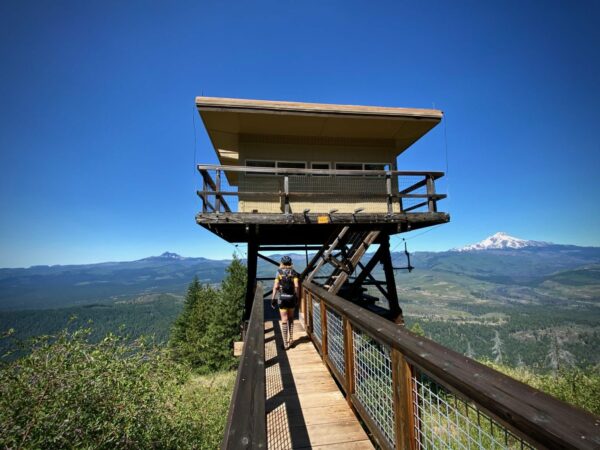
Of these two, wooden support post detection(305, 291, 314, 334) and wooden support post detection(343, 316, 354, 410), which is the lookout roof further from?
wooden support post detection(343, 316, 354, 410)

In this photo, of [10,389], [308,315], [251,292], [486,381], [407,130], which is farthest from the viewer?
[407,130]

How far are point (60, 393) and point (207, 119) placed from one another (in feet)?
28.7

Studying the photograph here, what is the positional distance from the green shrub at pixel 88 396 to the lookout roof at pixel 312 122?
775 centimetres

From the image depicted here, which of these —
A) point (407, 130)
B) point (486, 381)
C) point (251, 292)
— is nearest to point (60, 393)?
point (251, 292)

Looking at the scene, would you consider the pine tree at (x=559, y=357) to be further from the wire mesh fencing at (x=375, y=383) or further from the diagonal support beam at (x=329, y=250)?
the wire mesh fencing at (x=375, y=383)

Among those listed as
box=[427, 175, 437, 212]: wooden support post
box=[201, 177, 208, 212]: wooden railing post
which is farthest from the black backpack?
box=[427, 175, 437, 212]: wooden support post

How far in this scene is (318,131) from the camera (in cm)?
1094

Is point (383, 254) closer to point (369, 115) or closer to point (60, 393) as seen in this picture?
point (369, 115)

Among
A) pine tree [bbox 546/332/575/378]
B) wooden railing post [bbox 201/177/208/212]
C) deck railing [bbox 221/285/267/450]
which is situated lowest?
pine tree [bbox 546/332/575/378]

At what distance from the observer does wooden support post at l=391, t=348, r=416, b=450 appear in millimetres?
2264

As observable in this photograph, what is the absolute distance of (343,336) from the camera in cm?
399

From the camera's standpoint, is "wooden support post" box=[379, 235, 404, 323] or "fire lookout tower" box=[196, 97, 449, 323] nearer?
"fire lookout tower" box=[196, 97, 449, 323]

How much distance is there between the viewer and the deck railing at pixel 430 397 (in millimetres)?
1108

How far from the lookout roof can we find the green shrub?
25.4ft
